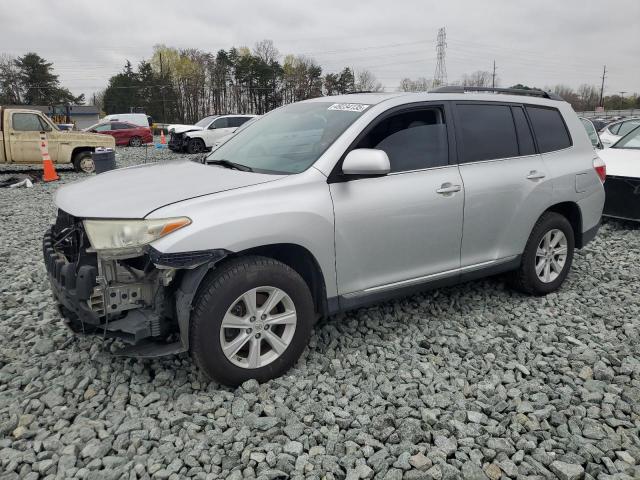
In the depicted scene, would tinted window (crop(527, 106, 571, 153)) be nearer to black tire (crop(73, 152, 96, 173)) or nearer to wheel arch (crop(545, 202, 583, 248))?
wheel arch (crop(545, 202, 583, 248))

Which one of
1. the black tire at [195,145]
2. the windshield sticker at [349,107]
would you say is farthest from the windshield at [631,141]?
the black tire at [195,145]

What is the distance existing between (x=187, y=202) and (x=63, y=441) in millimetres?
1397

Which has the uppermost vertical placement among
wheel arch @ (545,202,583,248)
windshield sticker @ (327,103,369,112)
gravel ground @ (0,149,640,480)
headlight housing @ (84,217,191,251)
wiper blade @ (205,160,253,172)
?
windshield sticker @ (327,103,369,112)

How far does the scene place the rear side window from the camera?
4227 millimetres

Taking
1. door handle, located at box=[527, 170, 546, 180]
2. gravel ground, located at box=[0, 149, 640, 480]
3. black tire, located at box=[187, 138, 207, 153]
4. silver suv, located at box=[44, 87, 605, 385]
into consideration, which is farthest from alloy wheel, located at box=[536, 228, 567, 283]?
black tire, located at box=[187, 138, 207, 153]

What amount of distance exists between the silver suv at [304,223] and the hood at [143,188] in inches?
0.6

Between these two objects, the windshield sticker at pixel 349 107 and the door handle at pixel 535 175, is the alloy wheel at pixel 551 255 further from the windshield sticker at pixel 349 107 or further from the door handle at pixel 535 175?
the windshield sticker at pixel 349 107

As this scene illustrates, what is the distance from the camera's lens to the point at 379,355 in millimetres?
3453

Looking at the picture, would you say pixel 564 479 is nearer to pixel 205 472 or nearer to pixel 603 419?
pixel 603 419

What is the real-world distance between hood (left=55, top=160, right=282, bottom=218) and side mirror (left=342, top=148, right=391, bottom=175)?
44 cm

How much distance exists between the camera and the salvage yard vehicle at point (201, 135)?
2056 cm

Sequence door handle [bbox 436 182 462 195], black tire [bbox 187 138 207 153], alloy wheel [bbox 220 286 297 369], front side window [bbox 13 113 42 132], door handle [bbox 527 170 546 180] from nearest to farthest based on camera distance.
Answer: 1. alloy wheel [bbox 220 286 297 369]
2. door handle [bbox 436 182 462 195]
3. door handle [bbox 527 170 546 180]
4. front side window [bbox 13 113 42 132]
5. black tire [bbox 187 138 207 153]

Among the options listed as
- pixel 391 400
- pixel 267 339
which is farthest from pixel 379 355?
pixel 267 339

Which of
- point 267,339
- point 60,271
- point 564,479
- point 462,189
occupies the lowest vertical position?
point 564,479
